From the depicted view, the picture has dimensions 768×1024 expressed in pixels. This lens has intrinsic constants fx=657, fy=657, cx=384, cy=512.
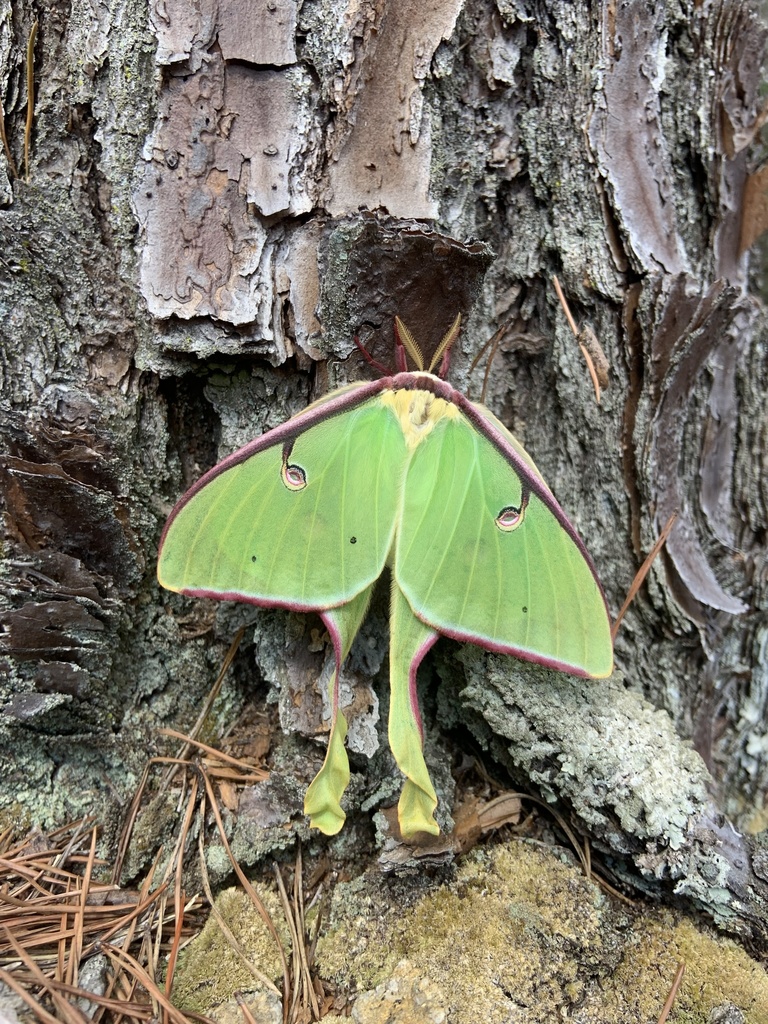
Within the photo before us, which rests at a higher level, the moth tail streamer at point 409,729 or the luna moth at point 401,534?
the luna moth at point 401,534

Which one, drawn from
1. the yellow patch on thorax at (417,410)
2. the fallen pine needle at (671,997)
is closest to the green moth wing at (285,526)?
the yellow patch on thorax at (417,410)

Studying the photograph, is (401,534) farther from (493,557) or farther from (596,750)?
(596,750)

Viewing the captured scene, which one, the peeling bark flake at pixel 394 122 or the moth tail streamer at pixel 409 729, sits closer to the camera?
the moth tail streamer at pixel 409 729

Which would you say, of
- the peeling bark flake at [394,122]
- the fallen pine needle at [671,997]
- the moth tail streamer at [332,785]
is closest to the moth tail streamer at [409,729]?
the moth tail streamer at [332,785]

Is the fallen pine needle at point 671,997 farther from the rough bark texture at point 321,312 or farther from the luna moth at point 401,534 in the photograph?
the luna moth at point 401,534

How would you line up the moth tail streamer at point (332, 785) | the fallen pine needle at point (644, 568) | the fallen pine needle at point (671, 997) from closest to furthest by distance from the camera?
the fallen pine needle at point (671, 997)
the moth tail streamer at point (332, 785)
the fallen pine needle at point (644, 568)

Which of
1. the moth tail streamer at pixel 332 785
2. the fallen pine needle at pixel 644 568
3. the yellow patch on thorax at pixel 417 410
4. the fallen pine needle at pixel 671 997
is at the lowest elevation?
the fallen pine needle at pixel 671 997

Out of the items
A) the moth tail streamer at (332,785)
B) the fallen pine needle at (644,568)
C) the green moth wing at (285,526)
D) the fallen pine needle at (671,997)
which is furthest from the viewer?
the fallen pine needle at (644,568)

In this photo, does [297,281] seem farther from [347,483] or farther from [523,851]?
[523,851]
